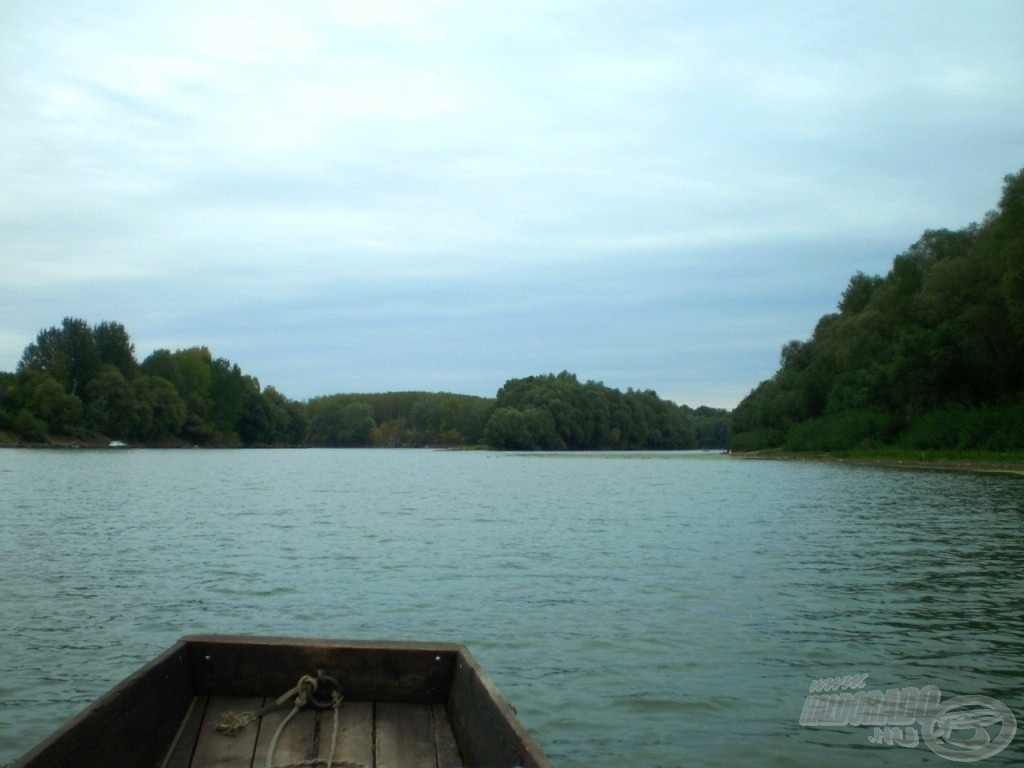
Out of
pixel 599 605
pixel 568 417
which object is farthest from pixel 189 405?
pixel 599 605

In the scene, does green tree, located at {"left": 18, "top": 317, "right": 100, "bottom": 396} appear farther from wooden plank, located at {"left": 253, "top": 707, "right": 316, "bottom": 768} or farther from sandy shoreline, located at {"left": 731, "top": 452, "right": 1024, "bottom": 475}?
wooden plank, located at {"left": 253, "top": 707, "right": 316, "bottom": 768}

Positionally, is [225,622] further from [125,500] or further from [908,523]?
[125,500]

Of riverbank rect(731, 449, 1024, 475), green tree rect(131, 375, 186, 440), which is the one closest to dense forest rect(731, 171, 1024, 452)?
riverbank rect(731, 449, 1024, 475)

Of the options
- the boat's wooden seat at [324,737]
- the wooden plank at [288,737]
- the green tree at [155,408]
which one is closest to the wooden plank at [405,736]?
the boat's wooden seat at [324,737]

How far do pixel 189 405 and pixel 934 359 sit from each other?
12271 cm

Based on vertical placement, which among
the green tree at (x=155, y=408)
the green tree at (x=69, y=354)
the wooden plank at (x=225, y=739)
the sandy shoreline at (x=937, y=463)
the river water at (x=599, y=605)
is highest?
the green tree at (x=69, y=354)

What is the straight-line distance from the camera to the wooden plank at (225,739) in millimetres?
5789

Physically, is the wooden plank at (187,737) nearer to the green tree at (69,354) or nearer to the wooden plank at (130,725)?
the wooden plank at (130,725)

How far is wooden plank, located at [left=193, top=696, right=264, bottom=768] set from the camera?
19.0 ft

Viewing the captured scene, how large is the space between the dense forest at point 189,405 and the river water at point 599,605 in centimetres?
10876

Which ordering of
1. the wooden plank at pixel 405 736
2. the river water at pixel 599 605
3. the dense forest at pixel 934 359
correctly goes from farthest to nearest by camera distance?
the dense forest at pixel 934 359 → the river water at pixel 599 605 → the wooden plank at pixel 405 736

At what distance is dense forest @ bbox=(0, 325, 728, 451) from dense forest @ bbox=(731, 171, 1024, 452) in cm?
7198

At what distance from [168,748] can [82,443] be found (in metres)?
143

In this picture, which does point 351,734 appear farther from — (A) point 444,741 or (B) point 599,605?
(B) point 599,605
